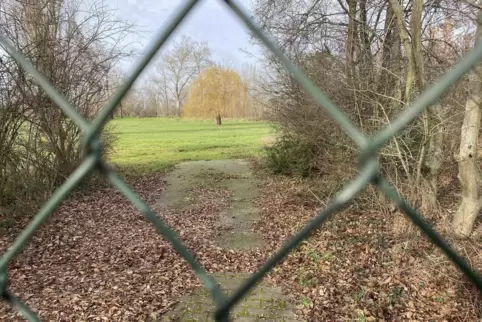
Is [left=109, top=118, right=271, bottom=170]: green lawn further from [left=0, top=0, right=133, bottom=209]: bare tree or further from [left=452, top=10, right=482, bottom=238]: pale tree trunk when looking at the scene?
[left=452, top=10, right=482, bottom=238]: pale tree trunk

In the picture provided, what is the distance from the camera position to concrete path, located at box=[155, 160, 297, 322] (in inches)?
147

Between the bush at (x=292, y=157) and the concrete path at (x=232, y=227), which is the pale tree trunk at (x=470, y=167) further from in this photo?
the bush at (x=292, y=157)

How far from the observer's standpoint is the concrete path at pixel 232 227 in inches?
147

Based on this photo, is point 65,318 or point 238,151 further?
point 238,151

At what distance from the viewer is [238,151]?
16188mm

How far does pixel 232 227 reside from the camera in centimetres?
652

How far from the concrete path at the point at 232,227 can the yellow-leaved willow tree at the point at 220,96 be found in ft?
8.71

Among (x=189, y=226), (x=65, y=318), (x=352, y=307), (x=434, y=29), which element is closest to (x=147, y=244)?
(x=189, y=226)

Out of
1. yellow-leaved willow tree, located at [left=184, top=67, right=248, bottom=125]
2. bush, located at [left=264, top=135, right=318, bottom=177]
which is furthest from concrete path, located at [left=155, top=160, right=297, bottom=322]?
yellow-leaved willow tree, located at [left=184, top=67, right=248, bottom=125]

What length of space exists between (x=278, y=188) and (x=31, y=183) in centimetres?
534

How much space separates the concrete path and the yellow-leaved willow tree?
2.65 m

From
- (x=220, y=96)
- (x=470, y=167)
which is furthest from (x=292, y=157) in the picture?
(x=220, y=96)

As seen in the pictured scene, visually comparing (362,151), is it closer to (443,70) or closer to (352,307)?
(352,307)

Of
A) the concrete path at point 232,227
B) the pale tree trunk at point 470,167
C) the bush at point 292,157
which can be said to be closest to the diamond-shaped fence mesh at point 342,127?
the concrete path at point 232,227
